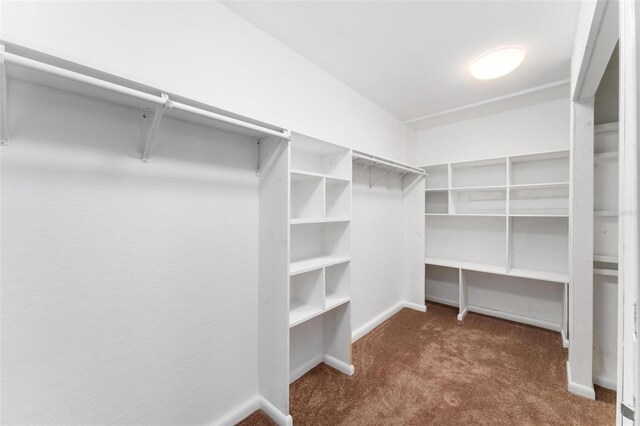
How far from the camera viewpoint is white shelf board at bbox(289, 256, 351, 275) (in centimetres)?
171

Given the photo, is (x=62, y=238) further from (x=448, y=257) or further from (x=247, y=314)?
(x=448, y=257)

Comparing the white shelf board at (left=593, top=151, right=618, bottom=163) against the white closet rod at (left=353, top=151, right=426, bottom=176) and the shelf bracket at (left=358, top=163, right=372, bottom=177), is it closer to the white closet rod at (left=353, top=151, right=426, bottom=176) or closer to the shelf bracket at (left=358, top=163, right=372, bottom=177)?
the white closet rod at (left=353, top=151, right=426, bottom=176)

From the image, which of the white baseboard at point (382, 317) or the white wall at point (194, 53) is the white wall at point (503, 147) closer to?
the white baseboard at point (382, 317)

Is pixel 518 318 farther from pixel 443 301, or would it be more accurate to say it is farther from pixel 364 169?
pixel 364 169

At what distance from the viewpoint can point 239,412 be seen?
1.64 meters

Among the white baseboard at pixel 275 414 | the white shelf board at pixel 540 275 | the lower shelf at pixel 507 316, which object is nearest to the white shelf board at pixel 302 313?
the white baseboard at pixel 275 414

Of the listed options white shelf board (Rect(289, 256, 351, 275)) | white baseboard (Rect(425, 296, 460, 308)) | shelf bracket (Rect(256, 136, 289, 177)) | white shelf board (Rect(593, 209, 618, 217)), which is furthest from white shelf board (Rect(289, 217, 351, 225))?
white baseboard (Rect(425, 296, 460, 308))

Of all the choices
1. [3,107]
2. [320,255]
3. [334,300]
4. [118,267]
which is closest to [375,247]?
[320,255]

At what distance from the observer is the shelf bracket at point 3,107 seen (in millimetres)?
790

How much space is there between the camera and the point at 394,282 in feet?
10.8

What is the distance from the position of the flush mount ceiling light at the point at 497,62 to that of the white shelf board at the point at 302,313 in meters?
2.23

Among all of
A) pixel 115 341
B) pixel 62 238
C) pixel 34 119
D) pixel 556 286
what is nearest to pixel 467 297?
pixel 556 286

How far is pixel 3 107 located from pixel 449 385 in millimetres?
2840

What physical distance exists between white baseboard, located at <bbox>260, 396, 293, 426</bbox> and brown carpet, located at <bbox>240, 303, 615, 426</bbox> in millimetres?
45
